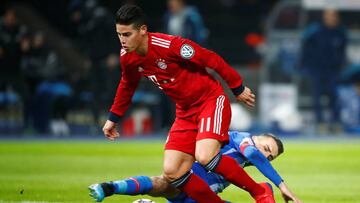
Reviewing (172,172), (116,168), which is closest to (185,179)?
(172,172)

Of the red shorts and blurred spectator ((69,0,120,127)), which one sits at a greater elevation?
blurred spectator ((69,0,120,127))

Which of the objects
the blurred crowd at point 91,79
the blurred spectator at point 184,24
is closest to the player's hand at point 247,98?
the blurred spectator at point 184,24

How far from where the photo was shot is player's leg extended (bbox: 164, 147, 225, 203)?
8.80 metres

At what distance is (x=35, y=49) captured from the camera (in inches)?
898

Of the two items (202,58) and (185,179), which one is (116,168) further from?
(202,58)

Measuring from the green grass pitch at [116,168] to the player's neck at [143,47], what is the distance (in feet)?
7.52

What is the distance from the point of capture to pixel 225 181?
31.4 ft

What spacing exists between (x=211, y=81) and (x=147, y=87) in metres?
15.4

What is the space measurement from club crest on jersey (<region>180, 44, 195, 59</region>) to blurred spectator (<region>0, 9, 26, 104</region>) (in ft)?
45.0

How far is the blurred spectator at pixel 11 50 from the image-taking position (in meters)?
22.4

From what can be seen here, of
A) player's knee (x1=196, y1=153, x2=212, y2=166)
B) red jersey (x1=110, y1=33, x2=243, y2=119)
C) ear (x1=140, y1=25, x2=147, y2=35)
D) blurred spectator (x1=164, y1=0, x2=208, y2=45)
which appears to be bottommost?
player's knee (x1=196, y1=153, x2=212, y2=166)

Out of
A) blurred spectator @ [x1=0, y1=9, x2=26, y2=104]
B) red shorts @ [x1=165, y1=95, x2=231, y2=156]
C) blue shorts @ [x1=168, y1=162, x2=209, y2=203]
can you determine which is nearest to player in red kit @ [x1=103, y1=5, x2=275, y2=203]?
red shorts @ [x1=165, y1=95, x2=231, y2=156]

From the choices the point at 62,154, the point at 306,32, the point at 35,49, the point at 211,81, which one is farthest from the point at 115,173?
the point at 306,32

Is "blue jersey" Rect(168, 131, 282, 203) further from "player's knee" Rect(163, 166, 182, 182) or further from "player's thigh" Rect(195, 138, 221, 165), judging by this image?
"player's knee" Rect(163, 166, 182, 182)
